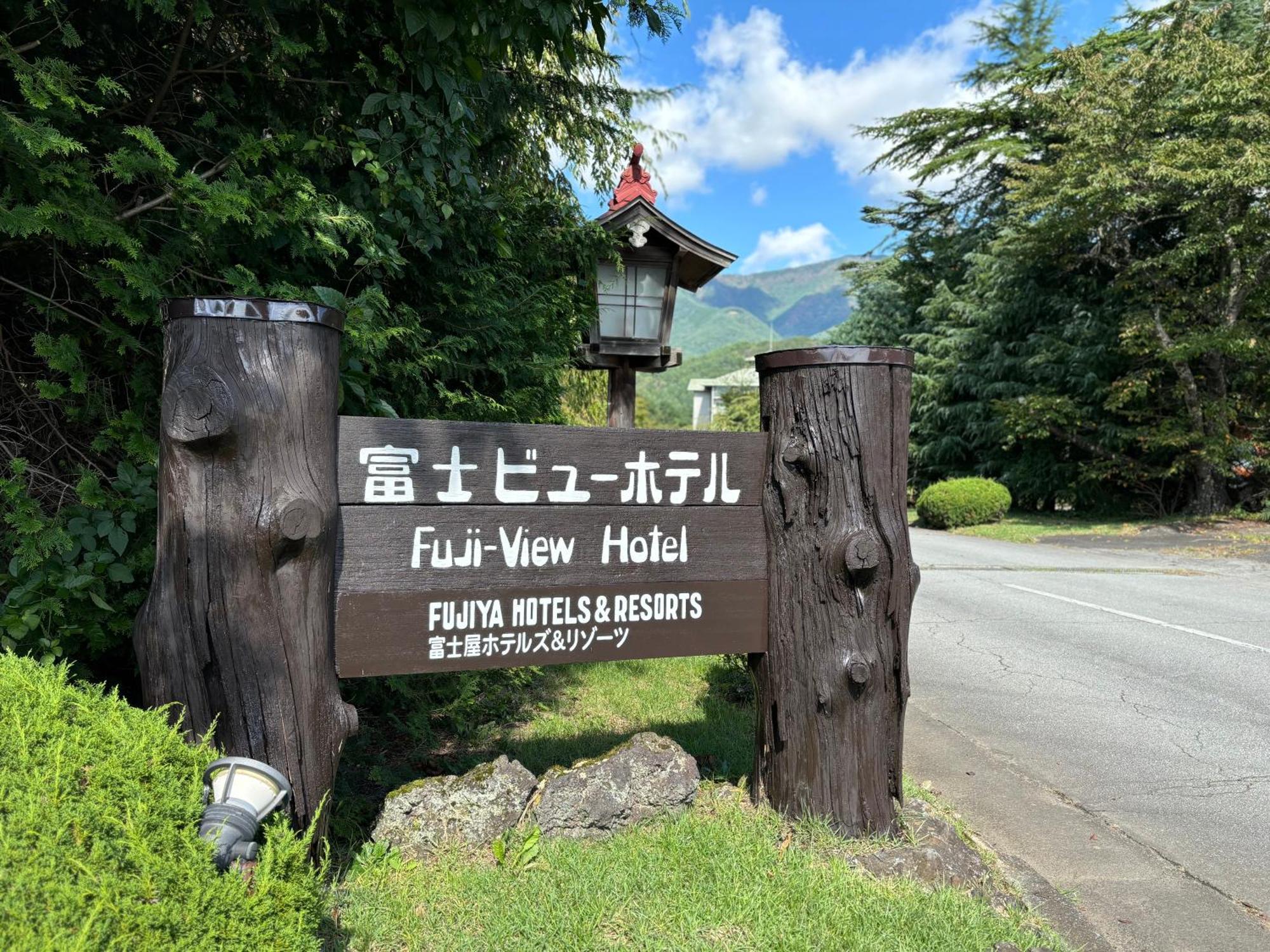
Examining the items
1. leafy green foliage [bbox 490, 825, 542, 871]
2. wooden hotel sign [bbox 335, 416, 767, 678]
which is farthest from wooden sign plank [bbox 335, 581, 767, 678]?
leafy green foliage [bbox 490, 825, 542, 871]

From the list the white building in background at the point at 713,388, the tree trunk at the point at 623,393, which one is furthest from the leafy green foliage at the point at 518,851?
the white building in background at the point at 713,388

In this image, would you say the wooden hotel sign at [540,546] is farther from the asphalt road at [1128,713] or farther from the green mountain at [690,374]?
the green mountain at [690,374]

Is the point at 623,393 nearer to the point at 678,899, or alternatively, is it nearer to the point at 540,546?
the point at 540,546

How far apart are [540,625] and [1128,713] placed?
4.37 meters

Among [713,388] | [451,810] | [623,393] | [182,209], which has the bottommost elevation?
[451,810]

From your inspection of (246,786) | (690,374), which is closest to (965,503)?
(246,786)

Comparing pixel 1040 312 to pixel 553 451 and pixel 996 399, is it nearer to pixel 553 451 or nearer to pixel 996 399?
pixel 996 399

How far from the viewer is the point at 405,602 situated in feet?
8.38

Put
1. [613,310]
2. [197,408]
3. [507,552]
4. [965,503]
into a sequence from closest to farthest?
[197,408] < [507,552] < [613,310] < [965,503]

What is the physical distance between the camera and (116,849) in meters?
1.45

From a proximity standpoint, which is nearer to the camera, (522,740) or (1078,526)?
(522,740)

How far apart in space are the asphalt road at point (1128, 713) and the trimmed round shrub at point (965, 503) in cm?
779

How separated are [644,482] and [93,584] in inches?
70.3

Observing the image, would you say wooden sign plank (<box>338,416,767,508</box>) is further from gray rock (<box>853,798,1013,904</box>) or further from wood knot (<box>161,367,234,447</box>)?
gray rock (<box>853,798,1013,904</box>)
